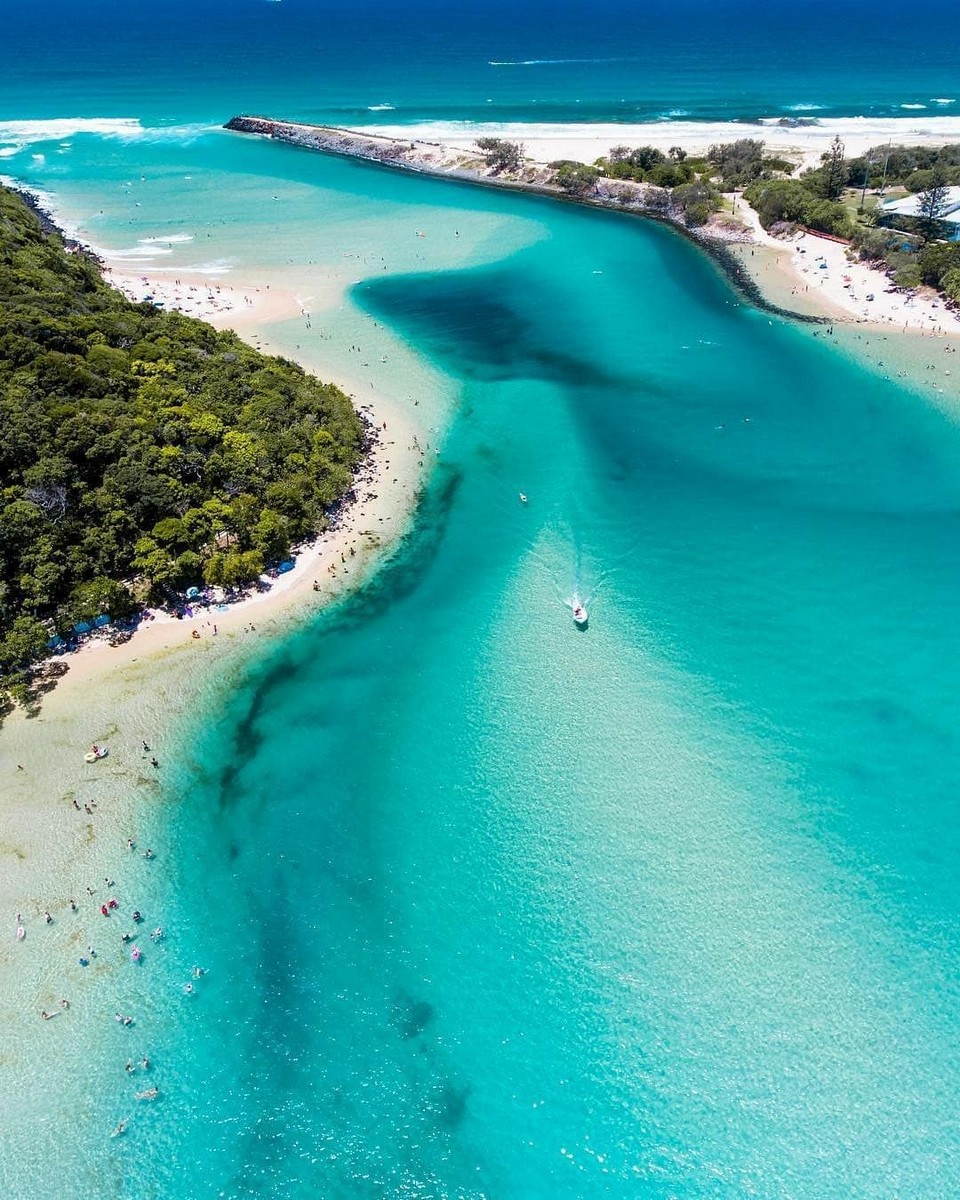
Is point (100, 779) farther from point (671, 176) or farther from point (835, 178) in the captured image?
point (835, 178)

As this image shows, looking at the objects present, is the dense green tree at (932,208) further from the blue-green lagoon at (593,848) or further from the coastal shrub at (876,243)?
the blue-green lagoon at (593,848)

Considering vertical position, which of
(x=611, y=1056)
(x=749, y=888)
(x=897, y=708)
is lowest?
(x=611, y=1056)

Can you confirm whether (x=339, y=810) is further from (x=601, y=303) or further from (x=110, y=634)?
(x=601, y=303)

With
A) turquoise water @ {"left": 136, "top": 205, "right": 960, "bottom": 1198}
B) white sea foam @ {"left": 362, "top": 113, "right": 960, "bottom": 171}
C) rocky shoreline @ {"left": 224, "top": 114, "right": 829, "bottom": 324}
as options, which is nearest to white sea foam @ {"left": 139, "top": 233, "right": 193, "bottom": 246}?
rocky shoreline @ {"left": 224, "top": 114, "right": 829, "bottom": 324}

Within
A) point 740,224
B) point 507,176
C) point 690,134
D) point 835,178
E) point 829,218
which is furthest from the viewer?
point 690,134

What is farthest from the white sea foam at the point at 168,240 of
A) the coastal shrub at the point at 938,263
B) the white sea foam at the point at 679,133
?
the coastal shrub at the point at 938,263

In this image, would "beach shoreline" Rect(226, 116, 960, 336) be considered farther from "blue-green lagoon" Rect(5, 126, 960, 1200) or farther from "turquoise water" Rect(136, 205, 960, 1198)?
"turquoise water" Rect(136, 205, 960, 1198)

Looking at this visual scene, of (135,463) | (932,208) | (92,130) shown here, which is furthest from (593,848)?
(92,130)

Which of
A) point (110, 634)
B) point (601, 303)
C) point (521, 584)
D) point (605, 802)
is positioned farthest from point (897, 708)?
point (601, 303)
